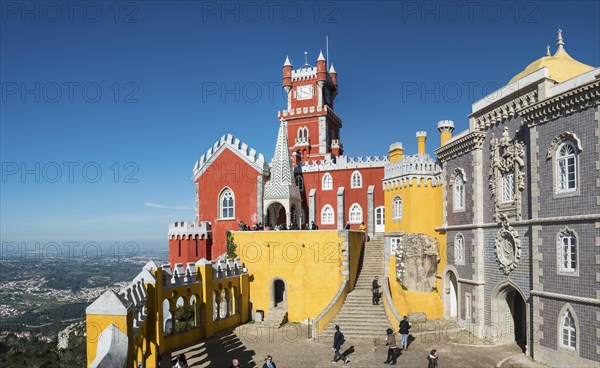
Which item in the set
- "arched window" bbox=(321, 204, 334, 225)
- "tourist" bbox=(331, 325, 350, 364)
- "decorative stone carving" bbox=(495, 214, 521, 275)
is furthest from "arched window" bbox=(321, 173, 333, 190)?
"tourist" bbox=(331, 325, 350, 364)

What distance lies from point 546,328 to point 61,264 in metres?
193

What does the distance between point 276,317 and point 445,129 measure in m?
14.5

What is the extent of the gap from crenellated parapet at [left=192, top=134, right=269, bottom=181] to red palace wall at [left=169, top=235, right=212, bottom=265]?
474cm

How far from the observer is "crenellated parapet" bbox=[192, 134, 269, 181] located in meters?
33.6

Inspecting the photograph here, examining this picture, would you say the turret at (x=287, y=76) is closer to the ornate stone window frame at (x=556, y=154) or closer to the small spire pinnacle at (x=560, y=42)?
the small spire pinnacle at (x=560, y=42)

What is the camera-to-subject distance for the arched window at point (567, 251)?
52.2 ft

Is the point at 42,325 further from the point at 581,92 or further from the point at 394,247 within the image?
the point at 581,92

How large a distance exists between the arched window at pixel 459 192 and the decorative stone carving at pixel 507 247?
11.5 feet

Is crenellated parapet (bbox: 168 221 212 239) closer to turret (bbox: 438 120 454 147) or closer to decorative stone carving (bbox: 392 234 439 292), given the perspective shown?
decorative stone carving (bbox: 392 234 439 292)

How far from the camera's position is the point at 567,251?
16.2 meters

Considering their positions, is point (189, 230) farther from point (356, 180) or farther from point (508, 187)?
point (508, 187)

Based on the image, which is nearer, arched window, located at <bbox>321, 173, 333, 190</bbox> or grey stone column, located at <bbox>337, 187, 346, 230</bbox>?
grey stone column, located at <bbox>337, 187, 346, 230</bbox>

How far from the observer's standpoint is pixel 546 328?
1691 cm

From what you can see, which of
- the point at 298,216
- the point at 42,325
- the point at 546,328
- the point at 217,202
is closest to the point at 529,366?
the point at 546,328
